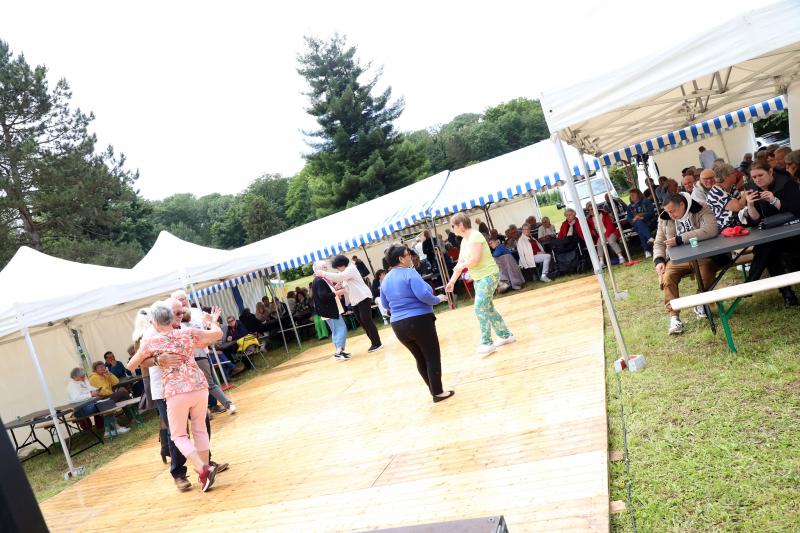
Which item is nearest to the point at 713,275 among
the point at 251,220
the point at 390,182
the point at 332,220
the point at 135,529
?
the point at 135,529

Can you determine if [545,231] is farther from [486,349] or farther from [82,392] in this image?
[82,392]

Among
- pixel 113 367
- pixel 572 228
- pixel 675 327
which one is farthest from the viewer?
pixel 113 367

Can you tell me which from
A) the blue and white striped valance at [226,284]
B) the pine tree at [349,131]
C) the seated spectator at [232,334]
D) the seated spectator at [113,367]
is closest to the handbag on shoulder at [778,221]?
the seated spectator at [232,334]

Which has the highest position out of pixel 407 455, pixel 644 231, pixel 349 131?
pixel 349 131

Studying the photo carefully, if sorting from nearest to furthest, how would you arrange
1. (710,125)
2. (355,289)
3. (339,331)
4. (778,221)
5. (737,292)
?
(737,292), (778,221), (355,289), (339,331), (710,125)

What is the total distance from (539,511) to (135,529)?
358 cm

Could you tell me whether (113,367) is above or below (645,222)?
above

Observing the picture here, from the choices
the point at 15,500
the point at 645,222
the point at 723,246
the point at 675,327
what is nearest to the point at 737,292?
the point at 723,246

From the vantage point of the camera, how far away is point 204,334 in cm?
550

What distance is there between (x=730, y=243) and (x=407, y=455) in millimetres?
3111

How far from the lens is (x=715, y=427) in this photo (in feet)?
12.2

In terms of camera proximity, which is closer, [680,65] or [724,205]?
[680,65]

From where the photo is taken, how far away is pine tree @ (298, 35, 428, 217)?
1582 inches

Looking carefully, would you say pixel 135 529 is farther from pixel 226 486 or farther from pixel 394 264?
pixel 394 264
